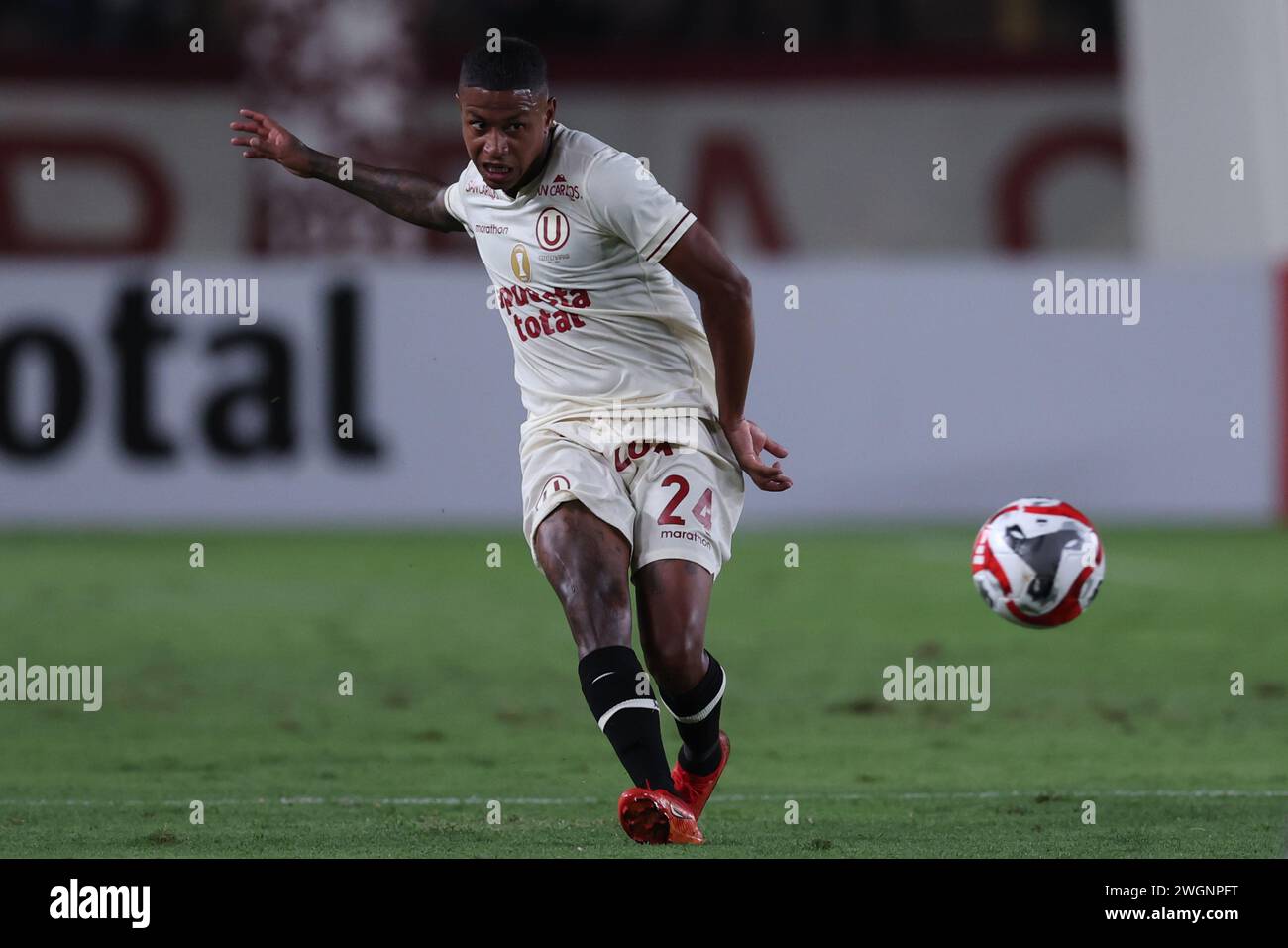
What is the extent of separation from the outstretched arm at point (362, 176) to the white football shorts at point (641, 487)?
880 millimetres

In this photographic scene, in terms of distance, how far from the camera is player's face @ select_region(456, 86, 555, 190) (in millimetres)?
6375

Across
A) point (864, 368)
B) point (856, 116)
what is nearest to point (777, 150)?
point (856, 116)

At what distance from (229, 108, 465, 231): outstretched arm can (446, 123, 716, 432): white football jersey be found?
21cm

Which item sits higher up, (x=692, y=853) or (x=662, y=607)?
(x=662, y=607)

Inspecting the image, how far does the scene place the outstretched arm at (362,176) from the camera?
7.22 metres

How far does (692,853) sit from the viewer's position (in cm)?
626

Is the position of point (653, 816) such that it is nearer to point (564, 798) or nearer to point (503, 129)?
point (564, 798)

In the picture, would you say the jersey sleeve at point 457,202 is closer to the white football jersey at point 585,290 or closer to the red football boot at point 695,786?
the white football jersey at point 585,290

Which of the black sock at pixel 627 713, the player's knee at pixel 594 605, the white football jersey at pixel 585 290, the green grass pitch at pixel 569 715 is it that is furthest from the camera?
the green grass pitch at pixel 569 715

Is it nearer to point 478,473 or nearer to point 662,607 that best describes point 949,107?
point 478,473

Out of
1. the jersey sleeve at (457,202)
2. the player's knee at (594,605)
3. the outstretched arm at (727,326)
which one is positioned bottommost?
the player's knee at (594,605)

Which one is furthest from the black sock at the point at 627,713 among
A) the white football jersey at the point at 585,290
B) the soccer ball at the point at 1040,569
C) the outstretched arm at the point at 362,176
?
the outstretched arm at the point at 362,176

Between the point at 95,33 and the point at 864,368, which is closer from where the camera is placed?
the point at 864,368

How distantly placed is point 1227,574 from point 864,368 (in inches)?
141
